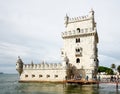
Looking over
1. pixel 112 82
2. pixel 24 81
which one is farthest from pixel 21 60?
pixel 112 82

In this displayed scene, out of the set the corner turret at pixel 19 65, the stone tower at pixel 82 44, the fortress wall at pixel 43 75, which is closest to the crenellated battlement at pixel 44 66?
the fortress wall at pixel 43 75

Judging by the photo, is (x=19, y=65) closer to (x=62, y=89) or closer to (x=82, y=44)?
(x=82, y=44)

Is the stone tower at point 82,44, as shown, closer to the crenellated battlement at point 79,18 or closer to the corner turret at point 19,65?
the crenellated battlement at point 79,18

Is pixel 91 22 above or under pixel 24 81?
above

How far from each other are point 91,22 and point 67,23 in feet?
22.7

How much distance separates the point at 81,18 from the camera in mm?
51125

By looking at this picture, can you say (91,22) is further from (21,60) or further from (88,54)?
(21,60)

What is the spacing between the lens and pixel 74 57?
49.8 meters

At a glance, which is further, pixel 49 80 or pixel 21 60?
pixel 21 60

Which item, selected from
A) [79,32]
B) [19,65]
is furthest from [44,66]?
[79,32]

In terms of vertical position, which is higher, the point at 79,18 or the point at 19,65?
the point at 79,18

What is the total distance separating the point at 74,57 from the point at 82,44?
381 centimetres

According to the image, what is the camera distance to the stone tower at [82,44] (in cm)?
4738

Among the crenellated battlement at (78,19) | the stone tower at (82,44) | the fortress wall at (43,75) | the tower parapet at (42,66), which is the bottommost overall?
the fortress wall at (43,75)
